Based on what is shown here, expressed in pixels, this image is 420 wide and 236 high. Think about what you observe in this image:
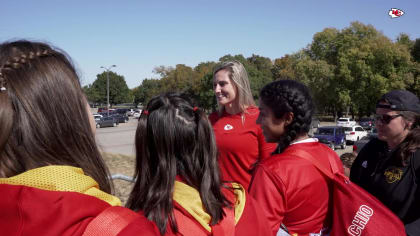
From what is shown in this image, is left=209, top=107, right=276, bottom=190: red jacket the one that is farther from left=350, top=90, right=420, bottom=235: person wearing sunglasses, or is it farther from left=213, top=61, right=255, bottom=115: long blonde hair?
left=350, top=90, right=420, bottom=235: person wearing sunglasses

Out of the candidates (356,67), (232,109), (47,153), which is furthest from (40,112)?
(356,67)

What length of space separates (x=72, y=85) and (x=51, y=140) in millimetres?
202

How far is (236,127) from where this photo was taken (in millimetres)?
3141

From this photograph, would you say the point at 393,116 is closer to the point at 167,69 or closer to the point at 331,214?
the point at 331,214

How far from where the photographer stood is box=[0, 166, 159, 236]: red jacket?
87cm

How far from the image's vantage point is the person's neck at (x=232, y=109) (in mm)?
3332

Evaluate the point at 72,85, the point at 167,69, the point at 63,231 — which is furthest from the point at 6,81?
the point at 167,69

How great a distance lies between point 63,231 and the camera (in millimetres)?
889

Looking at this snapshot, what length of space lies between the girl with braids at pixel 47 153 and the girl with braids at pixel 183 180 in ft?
1.14

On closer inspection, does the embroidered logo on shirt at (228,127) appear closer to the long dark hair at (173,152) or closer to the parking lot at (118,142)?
the long dark hair at (173,152)

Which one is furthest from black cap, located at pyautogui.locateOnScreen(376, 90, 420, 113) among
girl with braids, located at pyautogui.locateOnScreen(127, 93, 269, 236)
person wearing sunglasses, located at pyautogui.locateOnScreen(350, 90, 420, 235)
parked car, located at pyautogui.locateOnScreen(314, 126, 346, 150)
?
parked car, located at pyautogui.locateOnScreen(314, 126, 346, 150)

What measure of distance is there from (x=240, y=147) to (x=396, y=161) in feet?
4.00

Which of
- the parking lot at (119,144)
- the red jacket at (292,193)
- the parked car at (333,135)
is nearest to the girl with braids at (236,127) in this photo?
the red jacket at (292,193)

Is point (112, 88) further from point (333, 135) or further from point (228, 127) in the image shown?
point (228, 127)
